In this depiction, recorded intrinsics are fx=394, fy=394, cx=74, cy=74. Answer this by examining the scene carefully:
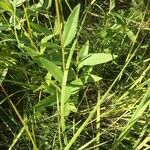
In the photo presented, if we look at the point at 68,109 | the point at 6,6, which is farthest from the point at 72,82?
the point at 6,6

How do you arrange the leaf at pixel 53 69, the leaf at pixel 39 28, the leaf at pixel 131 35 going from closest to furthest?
the leaf at pixel 53 69
the leaf at pixel 39 28
the leaf at pixel 131 35

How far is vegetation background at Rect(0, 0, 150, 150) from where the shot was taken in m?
0.88

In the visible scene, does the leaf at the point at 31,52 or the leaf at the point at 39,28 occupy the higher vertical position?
the leaf at the point at 39,28

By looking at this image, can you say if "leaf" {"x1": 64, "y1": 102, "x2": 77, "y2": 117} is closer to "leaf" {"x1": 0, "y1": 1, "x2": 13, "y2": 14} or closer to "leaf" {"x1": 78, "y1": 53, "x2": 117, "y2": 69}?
"leaf" {"x1": 78, "y1": 53, "x2": 117, "y2": 69}

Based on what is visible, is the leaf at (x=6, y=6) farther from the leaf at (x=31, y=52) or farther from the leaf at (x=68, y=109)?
the leaf at (x=68, y=109)

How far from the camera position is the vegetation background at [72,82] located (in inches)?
34.5

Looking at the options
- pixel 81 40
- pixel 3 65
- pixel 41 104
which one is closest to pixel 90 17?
pixel 81 40

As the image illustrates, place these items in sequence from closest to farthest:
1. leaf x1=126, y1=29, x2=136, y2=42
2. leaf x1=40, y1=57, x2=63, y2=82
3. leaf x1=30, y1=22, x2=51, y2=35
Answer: leaf x1=40, y1=57, x2=63, y2=82 < leaf x1=30, y1=22, x2=51, y2=35 < leaf x1=126, y1=29, x2=136, y2=42

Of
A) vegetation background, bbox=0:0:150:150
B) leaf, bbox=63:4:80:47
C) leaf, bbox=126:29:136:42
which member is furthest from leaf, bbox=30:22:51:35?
leaf, bbox=126:29:136:42

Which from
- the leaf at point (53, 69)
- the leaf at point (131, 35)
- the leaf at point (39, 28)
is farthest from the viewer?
the leaf at point (131, 35)

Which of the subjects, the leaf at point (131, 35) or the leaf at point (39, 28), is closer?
the leaf at point (39, 28)

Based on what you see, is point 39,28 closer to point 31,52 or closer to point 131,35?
point 31,52

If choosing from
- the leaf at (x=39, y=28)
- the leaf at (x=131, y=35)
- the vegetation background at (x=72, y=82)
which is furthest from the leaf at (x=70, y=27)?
the leaf at (x=131, y=35)

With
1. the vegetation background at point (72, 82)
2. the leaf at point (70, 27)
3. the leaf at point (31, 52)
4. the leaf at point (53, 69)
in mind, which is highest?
the leaf at point (70, 27)
